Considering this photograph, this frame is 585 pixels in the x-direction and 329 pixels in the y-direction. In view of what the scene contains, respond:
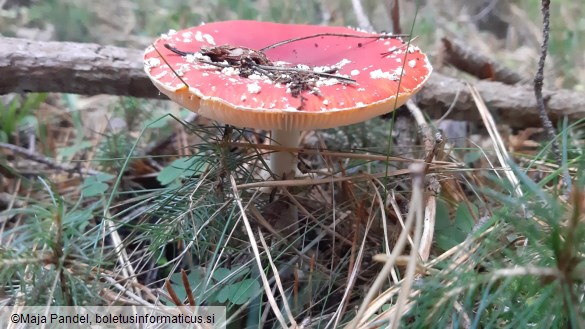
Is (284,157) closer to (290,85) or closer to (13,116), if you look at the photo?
(290,85)

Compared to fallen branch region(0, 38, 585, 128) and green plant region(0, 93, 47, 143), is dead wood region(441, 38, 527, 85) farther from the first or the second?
green plant region(0, 93, 47, 143)

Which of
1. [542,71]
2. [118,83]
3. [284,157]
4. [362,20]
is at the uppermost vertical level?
[362,20]

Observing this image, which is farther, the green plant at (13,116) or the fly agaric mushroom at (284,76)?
Result: the green plant at (13,116)

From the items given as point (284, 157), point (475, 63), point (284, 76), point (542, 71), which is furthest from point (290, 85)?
point (475, 63)

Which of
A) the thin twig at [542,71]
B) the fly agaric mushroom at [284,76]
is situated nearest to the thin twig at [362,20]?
the fly agaric mushroom at [284,76]

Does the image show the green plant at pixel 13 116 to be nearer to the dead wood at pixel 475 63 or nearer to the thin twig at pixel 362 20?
the thin twig at pixel 362 20

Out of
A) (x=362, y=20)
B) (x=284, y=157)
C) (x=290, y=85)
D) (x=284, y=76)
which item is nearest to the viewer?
(x=290, y=85)

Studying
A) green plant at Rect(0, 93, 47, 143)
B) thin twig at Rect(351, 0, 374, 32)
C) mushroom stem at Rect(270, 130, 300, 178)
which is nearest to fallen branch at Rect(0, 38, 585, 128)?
green plant at Rect(0, 93, 47, 143)

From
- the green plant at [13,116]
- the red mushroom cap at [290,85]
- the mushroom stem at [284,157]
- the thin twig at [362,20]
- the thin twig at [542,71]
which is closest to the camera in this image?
the red mushroom cap at [290,85]

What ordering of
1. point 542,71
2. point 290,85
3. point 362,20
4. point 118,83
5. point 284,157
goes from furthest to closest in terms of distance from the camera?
1. point 362,20
2. point 118,83
3. point 284,157
4. point 542,71
5. point 290,85
